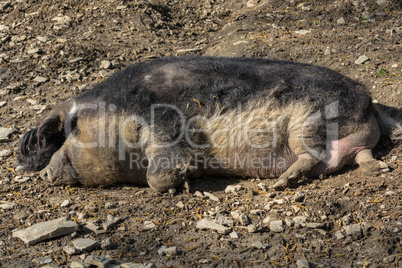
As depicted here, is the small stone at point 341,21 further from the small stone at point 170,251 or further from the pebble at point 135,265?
the pebble at point 135,265

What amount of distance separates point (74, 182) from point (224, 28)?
13.5 feet

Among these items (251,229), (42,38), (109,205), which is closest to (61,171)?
(109,205)

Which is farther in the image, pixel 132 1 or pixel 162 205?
pixel 132 1

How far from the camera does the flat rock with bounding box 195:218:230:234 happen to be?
3.65 m

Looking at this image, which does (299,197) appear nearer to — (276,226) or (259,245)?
(276,226)

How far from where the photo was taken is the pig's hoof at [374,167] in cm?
443

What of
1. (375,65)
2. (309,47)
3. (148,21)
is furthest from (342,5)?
(148,21)

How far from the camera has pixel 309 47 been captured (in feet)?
21.7

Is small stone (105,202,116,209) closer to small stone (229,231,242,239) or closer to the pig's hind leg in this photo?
small stone (229,231,242,239)

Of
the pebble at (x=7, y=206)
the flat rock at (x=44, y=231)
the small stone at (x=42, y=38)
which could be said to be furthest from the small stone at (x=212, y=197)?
the small stone at (x=42, y=38)

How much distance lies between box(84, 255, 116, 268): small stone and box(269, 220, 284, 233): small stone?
46.6 inches

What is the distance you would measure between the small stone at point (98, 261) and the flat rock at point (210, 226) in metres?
0.76

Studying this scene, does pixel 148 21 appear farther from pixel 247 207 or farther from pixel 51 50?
pixel 247 207

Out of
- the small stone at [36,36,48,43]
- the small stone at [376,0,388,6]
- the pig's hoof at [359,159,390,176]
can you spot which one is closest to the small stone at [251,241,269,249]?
the pig's hoof at [359,159,390,176]
